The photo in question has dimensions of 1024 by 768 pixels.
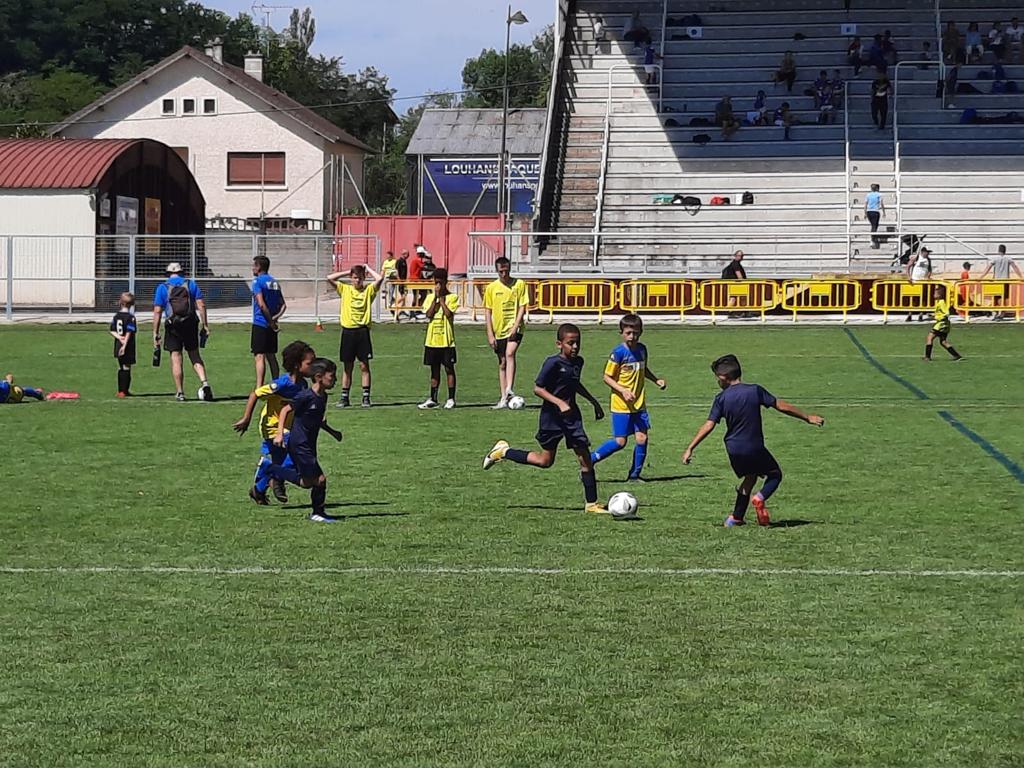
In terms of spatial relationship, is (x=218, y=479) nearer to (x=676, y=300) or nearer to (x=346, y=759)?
(x=346, y=759)

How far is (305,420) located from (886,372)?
1500 cm

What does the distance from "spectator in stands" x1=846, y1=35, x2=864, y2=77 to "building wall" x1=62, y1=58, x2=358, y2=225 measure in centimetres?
2815

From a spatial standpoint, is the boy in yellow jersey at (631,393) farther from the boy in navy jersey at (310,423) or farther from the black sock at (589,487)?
the boy in navy jersey at (310,423)

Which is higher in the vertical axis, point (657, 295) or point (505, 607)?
point (657, 295)

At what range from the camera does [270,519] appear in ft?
38.2

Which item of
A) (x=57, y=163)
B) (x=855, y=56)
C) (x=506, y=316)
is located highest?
(x=855, y=56)

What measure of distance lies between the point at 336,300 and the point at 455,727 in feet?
127

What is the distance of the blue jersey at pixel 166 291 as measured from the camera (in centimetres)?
1988

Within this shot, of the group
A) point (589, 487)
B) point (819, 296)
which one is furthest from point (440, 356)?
point (819, 296)

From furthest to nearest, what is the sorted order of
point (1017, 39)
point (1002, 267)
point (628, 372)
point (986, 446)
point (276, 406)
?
point (1017, 39)
point (1002, 267)
point (986, 446)
point (628, 372)
point (276, 406)

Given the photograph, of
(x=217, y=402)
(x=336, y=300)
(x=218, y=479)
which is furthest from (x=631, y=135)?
(x=218, y=479)

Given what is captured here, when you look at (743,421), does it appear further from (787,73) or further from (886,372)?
(787,73)

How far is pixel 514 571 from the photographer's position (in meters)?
9.67

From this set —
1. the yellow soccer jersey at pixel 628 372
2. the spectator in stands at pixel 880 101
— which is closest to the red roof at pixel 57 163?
the spectator in stands at pixel 880 101
